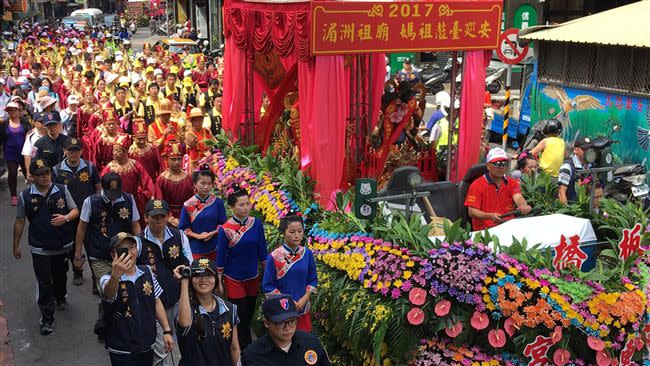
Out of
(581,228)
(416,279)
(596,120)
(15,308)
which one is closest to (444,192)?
(581,228)

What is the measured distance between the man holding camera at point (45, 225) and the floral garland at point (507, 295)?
3406mm

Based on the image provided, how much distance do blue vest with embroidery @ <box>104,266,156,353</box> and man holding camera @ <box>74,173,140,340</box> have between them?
5.96ft

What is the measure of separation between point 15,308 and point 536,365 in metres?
5.84

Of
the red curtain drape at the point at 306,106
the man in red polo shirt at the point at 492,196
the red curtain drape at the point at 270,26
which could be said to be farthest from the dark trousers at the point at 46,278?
the man in red polo shirt at the point at 492,196

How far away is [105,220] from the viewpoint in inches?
289

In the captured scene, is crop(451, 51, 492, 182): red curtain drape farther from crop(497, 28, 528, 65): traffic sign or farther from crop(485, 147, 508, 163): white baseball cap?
crop(497, 28, 528, 65): traffic sign

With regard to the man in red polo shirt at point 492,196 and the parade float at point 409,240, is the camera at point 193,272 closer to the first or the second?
the parade float at point 409,240

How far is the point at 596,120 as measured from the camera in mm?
13984

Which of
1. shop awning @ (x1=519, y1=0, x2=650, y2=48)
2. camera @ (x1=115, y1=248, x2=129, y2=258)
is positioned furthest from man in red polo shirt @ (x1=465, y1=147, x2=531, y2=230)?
shop awning @ (x1=519, y1=0, x2=650, y2=48)

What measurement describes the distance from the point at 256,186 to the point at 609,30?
7770 mm

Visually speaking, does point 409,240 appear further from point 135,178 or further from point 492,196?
point 135,178

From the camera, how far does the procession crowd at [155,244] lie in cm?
494

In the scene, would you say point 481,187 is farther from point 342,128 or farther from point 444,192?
point 342,128

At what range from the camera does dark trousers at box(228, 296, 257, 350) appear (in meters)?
7.10
